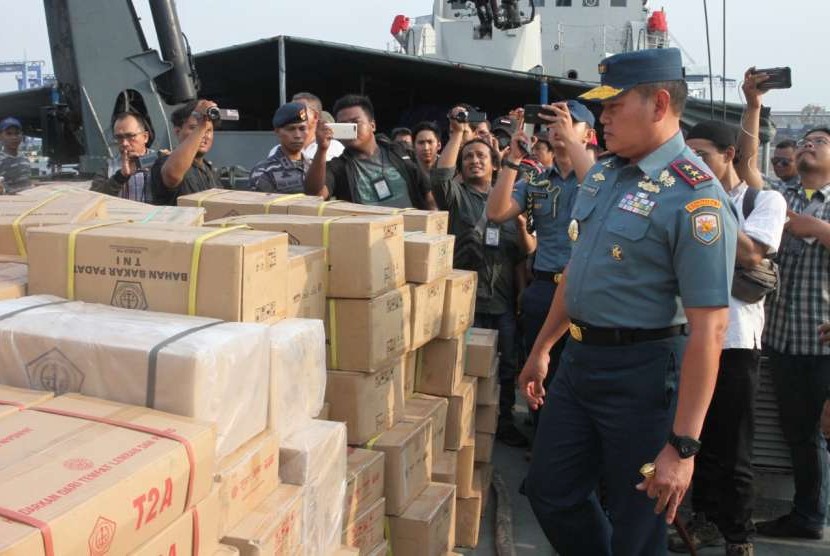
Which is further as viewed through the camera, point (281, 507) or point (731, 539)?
point (731, 539)

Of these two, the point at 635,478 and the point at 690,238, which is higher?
the point at 690,238

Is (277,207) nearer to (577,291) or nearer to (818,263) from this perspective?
(577,291)

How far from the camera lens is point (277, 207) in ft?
9.40

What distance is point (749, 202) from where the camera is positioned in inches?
119

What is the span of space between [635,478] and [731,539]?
1.22m

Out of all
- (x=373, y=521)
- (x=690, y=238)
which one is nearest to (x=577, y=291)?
(x=690, y=238)

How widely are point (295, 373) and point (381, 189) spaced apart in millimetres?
1909

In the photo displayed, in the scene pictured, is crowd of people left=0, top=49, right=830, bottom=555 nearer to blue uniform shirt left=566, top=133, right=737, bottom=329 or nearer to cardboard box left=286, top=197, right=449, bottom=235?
blue uniform shirt left=566, top=133, right=737, bottom=329

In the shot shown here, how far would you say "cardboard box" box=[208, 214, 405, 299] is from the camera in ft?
8.01

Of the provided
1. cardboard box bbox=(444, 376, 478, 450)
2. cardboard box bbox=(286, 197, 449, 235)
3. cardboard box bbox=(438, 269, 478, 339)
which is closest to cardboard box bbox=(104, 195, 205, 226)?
cardboard box bbox=(286, 197, 449, 235)

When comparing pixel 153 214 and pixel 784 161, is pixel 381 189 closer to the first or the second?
pixel 153 214

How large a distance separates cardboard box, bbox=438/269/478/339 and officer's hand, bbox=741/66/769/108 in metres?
1.43

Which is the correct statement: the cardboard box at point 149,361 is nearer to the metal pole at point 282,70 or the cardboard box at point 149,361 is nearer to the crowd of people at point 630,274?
the crowd of people at point 630,274

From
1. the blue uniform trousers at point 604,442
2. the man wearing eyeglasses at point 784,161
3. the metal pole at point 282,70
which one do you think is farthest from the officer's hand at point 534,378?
the metal pole at point 282,70
